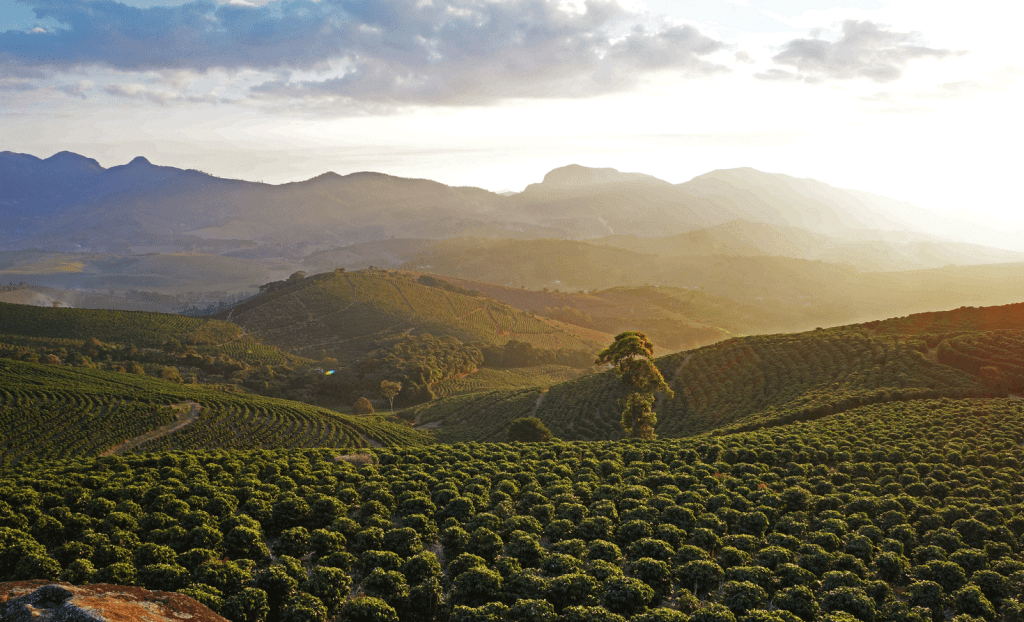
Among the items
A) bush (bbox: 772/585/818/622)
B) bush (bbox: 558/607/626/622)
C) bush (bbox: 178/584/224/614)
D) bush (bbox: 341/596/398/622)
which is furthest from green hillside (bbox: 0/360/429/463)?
bush (bbox: 772/585/818/622)

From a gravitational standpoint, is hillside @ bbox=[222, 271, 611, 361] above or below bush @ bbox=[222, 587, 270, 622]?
above

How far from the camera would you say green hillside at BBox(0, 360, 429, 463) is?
2112 inches

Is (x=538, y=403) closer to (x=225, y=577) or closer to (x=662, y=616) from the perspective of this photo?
(x=662, y=616)

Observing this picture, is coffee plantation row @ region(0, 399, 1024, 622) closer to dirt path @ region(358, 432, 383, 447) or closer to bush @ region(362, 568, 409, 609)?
bush @ region(362, 568, 409, 609)

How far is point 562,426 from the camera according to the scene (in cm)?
6588

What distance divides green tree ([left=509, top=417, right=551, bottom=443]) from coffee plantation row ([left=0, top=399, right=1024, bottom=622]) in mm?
17878

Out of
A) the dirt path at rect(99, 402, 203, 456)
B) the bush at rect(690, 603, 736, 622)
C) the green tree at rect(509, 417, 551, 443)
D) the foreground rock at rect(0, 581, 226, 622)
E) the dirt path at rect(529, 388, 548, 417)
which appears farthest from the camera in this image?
the dirt path at rect(529, 388, 548, 417)

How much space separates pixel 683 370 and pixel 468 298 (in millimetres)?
127795

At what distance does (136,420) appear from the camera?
195 feet

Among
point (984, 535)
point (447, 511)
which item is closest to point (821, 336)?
point (984, 535)

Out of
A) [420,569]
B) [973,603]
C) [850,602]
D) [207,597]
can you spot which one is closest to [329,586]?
[420,569]

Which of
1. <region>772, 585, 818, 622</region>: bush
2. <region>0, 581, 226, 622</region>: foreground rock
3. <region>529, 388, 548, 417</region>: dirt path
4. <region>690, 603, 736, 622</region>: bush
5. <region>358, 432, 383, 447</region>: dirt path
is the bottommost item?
<region>358, 432, 383, 447</region>: dirt path

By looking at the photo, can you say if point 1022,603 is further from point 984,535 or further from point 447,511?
point 447,511

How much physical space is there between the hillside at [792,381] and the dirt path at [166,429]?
93.9 feet
